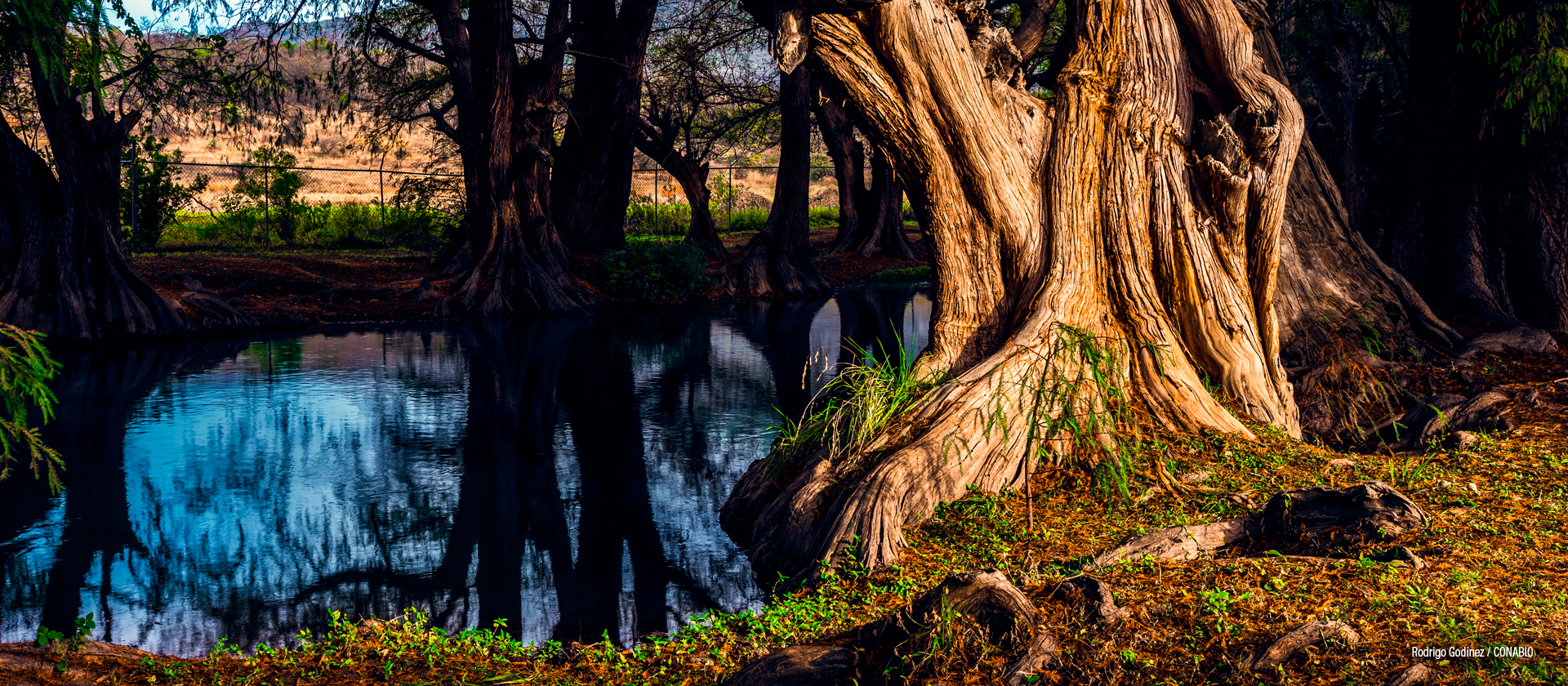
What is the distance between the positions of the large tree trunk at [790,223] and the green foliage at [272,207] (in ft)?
38.1

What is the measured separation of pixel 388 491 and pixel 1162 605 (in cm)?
533

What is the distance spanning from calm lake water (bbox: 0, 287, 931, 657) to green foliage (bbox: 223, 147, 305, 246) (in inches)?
519

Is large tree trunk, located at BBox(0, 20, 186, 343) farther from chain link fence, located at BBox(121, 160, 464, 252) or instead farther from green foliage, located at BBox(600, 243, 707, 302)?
chain link fence, located at BBox(121, 160, 464, 252)

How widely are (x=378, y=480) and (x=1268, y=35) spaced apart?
26.6 feet

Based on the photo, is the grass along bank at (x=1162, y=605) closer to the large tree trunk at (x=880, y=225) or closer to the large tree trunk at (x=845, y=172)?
the large tree trunk at (x=880, y=225)

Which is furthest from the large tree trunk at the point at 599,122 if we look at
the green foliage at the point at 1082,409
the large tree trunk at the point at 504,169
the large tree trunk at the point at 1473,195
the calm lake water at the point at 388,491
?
the green foliage at the point at 1082,409

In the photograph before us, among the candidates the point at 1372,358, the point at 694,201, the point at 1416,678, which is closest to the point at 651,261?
the point at 694,201

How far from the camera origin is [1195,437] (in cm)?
619

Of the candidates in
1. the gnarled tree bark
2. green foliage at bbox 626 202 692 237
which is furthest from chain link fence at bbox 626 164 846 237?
the gnarled tree bark

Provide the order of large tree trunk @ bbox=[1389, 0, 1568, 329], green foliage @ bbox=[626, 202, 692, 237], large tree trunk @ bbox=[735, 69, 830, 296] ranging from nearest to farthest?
large tree trunk @ bbox=[1389, 0, 1568, 329], large tree trunk @ bbox=[735, 69, 830, 296], green foliage @ bbox=[626, 202, 692, 237]

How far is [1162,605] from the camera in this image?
12.1ft

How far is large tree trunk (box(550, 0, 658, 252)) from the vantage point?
65.1 ft

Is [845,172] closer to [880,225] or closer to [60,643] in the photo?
[880,225]

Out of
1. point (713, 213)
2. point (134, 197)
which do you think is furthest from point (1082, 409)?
point (713, 213)
